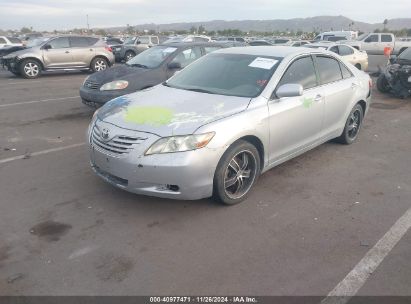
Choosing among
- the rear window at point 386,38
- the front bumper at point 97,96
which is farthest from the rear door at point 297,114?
the rear window at point 386,38

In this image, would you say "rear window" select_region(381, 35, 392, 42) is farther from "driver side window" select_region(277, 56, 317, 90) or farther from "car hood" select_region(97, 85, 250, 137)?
"car hood" select_region(97, 85, 250, 137)

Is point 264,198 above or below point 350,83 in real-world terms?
below

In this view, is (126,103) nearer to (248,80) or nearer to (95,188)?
(95,188)

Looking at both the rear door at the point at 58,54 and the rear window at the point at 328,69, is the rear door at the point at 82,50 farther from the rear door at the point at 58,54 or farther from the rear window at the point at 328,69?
the rear window at the point at 328,69

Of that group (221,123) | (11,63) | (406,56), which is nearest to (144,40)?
(11,63)

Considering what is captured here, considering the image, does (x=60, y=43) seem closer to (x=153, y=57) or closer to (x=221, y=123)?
(x=153, y=57)

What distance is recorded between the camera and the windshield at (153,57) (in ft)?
27.7

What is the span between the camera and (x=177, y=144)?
148 inches

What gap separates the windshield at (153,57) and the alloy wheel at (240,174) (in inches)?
184

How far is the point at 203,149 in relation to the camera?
3.77 meters

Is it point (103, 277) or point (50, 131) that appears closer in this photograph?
point (103, 277)

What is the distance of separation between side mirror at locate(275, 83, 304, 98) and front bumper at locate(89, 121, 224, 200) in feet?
3.66

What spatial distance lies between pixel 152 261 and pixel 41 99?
8.61m

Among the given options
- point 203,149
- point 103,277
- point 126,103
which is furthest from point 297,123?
point 103,277
